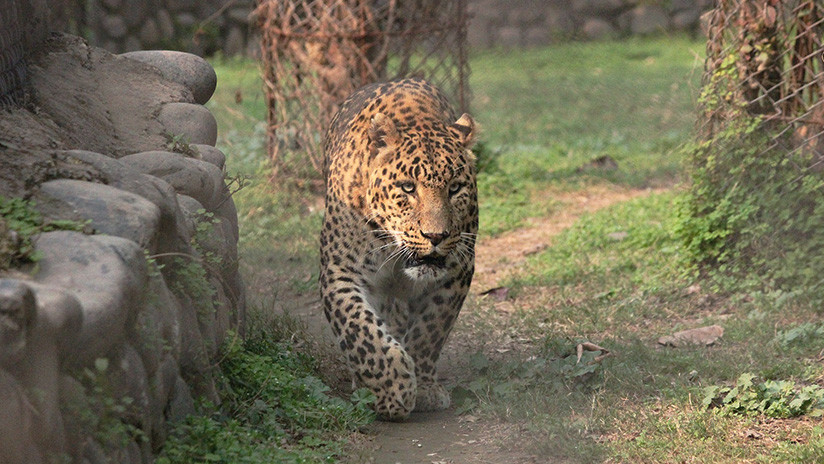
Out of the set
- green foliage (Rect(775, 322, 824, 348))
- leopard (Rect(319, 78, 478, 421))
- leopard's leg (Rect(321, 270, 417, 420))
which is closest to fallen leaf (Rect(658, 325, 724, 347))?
green foliage (Rect(775, 322, 824, 348))

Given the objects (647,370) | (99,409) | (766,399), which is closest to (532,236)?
(647,370)

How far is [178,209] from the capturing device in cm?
432

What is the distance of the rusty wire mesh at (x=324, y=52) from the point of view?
9.78 metres

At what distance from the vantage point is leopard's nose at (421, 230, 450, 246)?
17.3ft

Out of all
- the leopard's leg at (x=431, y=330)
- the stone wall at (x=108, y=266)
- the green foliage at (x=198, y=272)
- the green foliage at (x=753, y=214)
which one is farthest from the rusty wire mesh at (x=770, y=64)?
the green foliage at (x=198, y=272)

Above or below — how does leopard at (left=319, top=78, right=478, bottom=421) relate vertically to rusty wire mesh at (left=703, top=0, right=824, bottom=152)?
below

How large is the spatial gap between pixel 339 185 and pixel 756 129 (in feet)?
9.61

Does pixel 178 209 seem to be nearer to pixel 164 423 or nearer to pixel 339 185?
pixel 164 423

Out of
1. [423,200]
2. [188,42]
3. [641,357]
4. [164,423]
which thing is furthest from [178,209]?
[188,42]

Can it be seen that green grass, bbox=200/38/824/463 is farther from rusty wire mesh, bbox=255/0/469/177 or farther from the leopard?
rusty wire mesh, bbox=255/0/469/177

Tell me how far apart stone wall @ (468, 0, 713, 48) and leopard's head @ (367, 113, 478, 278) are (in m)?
12.9

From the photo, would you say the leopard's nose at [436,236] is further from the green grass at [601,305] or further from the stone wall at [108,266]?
the stone wall at [108,266]

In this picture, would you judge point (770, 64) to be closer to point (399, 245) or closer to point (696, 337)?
point (696, 337)

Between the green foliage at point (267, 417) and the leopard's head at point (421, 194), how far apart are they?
2.63ft
